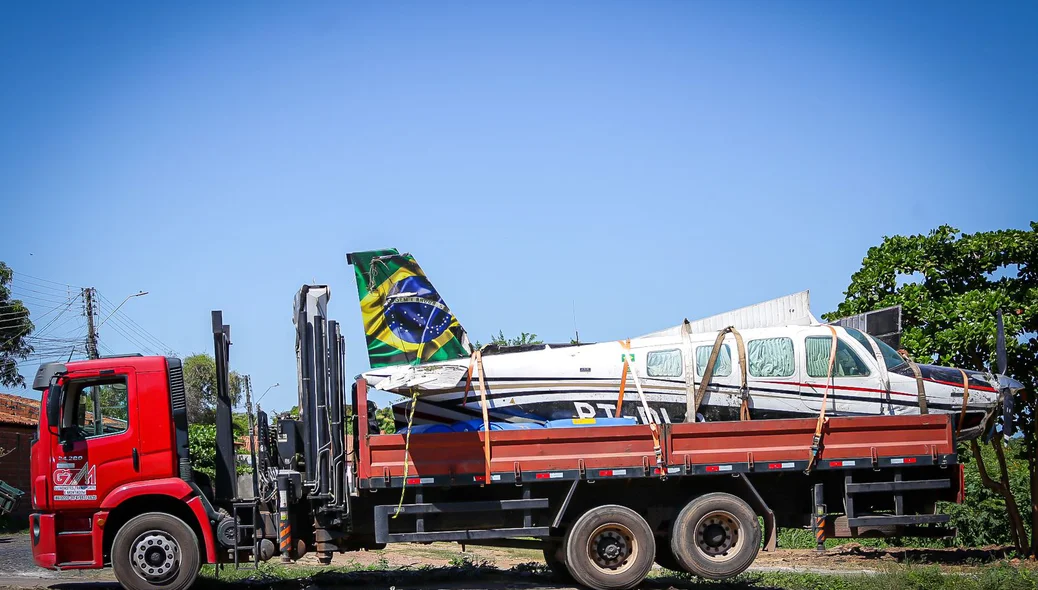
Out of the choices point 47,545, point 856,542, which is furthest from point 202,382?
point 47,545

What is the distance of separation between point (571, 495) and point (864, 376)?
4.20 meters

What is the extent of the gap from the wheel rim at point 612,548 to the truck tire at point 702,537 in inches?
20.6

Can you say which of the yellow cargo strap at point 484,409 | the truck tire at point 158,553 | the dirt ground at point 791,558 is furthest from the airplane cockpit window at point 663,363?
the truck tire at point 158,553

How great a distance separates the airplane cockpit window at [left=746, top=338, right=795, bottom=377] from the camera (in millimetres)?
12625

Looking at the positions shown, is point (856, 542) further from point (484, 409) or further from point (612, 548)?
point (484, 409)

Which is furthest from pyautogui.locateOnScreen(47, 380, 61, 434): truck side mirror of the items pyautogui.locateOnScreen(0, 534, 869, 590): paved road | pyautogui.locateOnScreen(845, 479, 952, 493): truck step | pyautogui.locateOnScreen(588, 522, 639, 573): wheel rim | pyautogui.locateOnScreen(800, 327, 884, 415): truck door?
pyautogui.locateOnScreen(845, 479, 952, 493): truck step

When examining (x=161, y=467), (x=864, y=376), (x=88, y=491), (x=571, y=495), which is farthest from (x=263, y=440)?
(x=864, y=376)

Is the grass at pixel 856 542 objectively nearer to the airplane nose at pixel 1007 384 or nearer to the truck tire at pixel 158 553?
the airplane nose at pixel 1007 384

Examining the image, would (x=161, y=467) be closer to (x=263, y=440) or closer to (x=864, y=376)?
(x=263, y=440)

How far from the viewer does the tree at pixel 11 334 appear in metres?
30.0

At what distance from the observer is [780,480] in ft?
40.5

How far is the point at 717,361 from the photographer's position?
41.2 ft

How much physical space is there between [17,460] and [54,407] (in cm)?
2081

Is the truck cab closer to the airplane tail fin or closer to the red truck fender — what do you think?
the red truck fender
